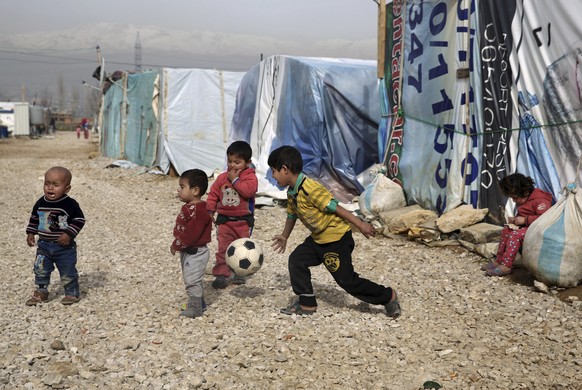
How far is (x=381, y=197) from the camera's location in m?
8.98

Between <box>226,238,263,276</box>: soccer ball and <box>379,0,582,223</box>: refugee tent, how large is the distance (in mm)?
3471

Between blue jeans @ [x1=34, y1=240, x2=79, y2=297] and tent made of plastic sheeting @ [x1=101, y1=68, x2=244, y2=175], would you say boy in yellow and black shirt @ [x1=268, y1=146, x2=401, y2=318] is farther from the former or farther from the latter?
tent made of plastic sheeting @ [x1=101, y1=68, x2=244, y2=175]

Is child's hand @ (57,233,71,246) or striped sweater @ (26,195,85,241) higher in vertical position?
striped sweater @ (26,195,85,241)

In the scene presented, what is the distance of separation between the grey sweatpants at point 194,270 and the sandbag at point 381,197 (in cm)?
456

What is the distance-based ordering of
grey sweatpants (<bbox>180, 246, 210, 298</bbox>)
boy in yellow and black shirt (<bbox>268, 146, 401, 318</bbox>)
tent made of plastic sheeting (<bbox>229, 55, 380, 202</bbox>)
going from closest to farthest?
boy in yellow and black shirt (<bbox>268, 146, 401, 318</bbox>), grey sweatpants (<bbox>180, 246, 210, 298</bbox>), tent made of plastic sheeting (<bbox>229, 55, 380, 202</bbox>)

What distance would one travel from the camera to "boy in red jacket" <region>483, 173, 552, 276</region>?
596 cm

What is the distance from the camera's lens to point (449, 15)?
26.5 feet

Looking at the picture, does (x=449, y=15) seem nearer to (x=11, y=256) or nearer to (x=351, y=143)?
(x=351, y=143)

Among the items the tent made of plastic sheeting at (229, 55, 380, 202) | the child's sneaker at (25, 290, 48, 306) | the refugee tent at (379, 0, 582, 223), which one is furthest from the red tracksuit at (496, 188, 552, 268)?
the tent made of plastic sheeting at (229, 55, 380, 202)

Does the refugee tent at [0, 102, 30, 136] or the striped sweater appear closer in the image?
the striped sweater

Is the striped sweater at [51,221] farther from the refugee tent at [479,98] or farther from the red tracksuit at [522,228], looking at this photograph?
the refugee tent at [479,98]

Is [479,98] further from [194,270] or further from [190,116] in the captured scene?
[190,116]

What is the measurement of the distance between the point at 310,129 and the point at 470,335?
715 cm

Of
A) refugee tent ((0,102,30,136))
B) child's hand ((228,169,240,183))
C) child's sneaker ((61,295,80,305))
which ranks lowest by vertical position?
refugee tent ((0,102,30,136))
